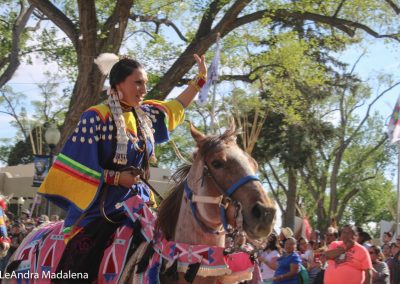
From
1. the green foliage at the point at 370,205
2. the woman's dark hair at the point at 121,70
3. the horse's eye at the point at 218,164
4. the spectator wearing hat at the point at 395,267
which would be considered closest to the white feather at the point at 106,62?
the woman's dark hair at the point at 121,70

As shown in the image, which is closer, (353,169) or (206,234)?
(206,234)

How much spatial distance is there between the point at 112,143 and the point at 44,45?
1526cm

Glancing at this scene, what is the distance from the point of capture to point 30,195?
33.1 m

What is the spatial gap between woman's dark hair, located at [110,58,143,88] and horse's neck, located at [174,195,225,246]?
4.01 feet

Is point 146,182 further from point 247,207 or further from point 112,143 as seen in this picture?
point 247,207

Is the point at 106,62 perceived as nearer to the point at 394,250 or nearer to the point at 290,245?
the point at 290,245

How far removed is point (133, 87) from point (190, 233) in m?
1.36

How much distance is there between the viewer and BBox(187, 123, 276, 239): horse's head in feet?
15.0

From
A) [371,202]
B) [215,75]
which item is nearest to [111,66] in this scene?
[215,75]

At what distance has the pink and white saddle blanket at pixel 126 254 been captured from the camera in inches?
196

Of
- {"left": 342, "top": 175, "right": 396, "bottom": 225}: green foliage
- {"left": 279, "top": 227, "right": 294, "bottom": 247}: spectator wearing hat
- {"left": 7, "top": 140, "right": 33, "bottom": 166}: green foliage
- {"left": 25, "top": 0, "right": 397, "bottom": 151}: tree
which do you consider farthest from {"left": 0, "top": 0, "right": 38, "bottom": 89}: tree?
{"left": 342, "top": 175, "right": 396, "bottom": 225}: green foliage

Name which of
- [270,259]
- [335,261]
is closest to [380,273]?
[335,261]

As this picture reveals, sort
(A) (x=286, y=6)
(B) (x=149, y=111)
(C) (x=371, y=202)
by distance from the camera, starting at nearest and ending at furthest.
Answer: (B) (x=149, y=111)
(A) (x=286, y=6)
(C) (x=371, y=202)

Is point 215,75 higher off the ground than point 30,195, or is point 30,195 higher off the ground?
point 215,75
